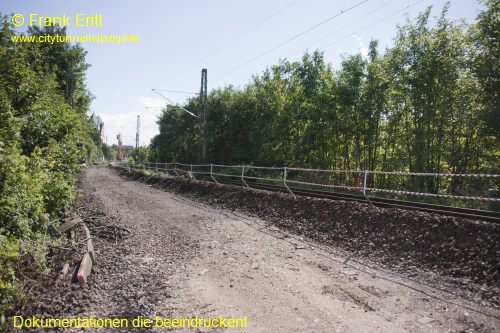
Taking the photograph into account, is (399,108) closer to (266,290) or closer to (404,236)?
(404,236)

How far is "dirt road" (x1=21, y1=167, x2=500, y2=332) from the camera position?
340cm

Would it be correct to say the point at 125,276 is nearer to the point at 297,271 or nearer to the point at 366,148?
the point at 297,271

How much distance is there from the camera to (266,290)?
4188mm

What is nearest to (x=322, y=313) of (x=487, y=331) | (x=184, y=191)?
(x=487, y=331)

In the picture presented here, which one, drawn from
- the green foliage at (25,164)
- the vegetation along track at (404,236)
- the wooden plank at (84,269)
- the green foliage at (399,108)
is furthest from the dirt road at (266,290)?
the green foliage at (399,108)

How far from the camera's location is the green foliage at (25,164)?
363 centimetres

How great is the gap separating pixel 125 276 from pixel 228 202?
25.2 feet

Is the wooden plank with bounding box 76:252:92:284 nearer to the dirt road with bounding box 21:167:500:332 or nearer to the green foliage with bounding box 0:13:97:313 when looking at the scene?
the dirt road with bounding box 21:167:500:332

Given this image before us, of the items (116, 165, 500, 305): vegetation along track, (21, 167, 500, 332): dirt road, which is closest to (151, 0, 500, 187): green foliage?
(116, 165, 500, 305): vegetation along track

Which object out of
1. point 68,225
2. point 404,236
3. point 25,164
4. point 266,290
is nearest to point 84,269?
point 25,164

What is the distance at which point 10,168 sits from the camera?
3.66 meters

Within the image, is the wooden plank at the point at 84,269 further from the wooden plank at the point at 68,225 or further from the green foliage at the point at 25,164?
the wooden plank at the point at 68,225

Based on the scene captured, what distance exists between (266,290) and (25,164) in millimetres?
4326

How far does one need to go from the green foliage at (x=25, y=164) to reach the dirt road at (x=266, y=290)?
38.2 inches
